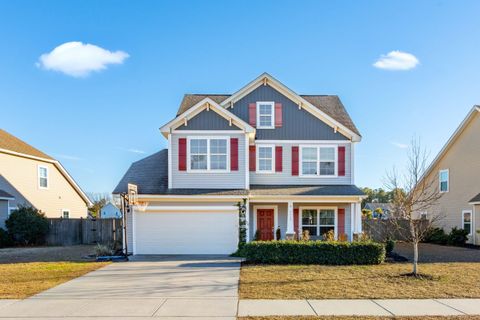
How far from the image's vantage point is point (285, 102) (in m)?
19.2

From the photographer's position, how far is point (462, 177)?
22.4 metres

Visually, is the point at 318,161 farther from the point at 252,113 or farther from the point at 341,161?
the point at 252,113

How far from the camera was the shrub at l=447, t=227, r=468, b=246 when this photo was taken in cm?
2095

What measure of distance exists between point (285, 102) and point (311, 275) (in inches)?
416

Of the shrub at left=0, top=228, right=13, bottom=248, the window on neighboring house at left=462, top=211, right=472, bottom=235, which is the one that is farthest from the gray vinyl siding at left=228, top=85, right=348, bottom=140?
the shrub at left=0, top=228, right=13, bottom=248

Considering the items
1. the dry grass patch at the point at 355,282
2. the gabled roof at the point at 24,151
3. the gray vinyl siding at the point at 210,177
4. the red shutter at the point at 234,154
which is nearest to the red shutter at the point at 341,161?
the gray vinyl siding at the point at 210,177

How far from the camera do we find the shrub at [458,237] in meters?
21.0

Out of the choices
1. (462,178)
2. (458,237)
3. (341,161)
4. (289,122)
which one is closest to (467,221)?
(458,237)

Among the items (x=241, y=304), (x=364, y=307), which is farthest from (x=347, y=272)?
(x=241, y=304)

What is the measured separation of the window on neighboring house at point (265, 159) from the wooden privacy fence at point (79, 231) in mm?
9820

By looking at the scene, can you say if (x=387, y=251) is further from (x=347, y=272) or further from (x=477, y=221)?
(x=477, y=221)

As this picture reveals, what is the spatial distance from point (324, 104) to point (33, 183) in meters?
19.6

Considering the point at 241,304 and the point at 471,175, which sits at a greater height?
the point at 471,175

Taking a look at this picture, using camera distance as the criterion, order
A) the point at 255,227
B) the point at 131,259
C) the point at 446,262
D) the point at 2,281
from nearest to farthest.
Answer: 1. the point at 2,281
2. the point at 446,262
3. the point at 131,259
4. the point at 255,227
